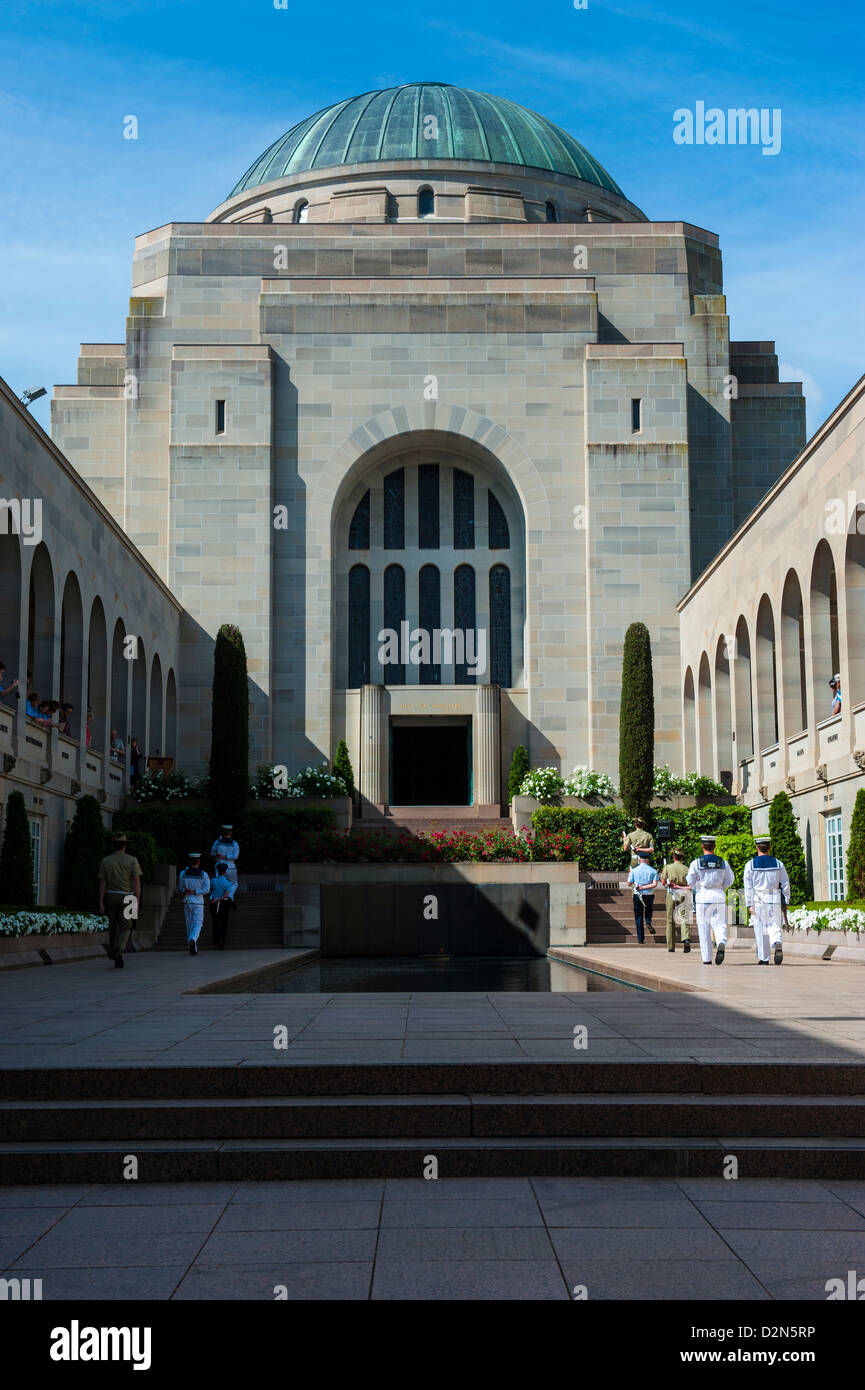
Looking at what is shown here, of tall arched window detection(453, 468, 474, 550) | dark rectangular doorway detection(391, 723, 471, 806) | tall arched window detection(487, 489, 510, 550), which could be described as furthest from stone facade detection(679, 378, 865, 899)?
dark rectangular doorway detection(391, 723, 471, 806)

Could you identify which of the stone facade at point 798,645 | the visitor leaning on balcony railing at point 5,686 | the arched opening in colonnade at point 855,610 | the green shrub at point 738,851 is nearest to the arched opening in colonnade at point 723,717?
the stone facade at point 798,645

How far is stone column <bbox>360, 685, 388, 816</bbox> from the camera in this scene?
3419 cm

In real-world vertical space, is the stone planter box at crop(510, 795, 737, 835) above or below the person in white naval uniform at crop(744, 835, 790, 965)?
above

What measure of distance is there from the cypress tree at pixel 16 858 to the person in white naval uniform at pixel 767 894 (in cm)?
974

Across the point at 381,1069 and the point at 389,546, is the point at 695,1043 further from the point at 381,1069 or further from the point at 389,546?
the point at 389,546

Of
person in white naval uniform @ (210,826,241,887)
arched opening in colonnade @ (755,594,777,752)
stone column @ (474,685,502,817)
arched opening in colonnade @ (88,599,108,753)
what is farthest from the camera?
stone column @ (474,685,502,817)

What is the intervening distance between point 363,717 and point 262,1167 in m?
27.9

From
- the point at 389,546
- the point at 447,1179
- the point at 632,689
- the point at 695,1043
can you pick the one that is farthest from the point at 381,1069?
the point at 389,546

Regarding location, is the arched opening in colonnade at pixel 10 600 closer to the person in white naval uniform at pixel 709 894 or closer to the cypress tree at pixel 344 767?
the person in white naval uniform at pixel 709 894

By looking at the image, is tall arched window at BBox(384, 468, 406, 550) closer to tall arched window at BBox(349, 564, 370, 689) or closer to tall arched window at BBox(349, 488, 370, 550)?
tall arched window at BBox(349, 488, 370, 550)

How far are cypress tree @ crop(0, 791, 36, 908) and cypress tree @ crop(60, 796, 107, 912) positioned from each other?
3114mm

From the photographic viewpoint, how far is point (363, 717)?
3462 cm

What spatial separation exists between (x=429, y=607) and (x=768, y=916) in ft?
69.7

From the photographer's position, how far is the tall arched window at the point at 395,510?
37.3 m
